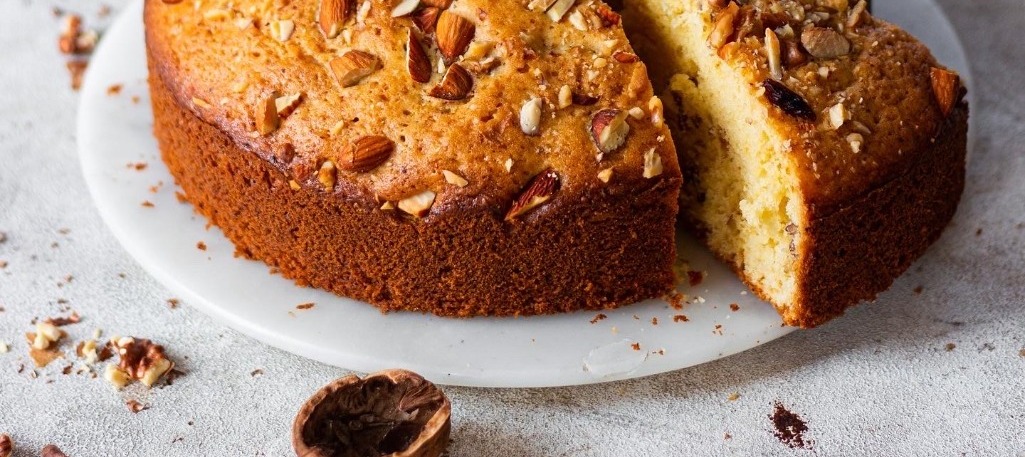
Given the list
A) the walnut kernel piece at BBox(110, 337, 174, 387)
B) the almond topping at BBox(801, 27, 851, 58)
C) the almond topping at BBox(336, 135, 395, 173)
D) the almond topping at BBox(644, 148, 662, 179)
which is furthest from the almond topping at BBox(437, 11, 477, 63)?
the walnut kernel piece at BBox(110, 337, 174, 387)

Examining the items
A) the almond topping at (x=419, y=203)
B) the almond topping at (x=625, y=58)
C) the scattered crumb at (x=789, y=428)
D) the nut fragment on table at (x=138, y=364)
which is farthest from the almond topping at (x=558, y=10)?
the nut fragment on table at (x=138, y=364)

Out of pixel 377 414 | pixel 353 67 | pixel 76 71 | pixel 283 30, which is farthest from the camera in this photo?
pixel 76 71

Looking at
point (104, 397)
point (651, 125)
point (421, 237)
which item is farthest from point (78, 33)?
point (651, 125)

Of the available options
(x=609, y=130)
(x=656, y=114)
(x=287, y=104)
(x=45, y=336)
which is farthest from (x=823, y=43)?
(x=45, y=336)

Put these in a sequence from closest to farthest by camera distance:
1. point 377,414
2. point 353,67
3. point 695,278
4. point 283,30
Answer: point 377,414
point 353,67
point 283,30
point 695,278

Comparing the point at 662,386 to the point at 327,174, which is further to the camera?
the point at 662,386

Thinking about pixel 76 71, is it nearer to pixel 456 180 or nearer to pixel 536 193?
pixel 456 180

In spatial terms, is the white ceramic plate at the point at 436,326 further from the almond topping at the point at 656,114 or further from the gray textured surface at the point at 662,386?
the almond topping at the point at 656,114

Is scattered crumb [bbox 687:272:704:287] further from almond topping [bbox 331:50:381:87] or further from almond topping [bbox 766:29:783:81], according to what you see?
almond topping [bbox 331:50:381:87]
